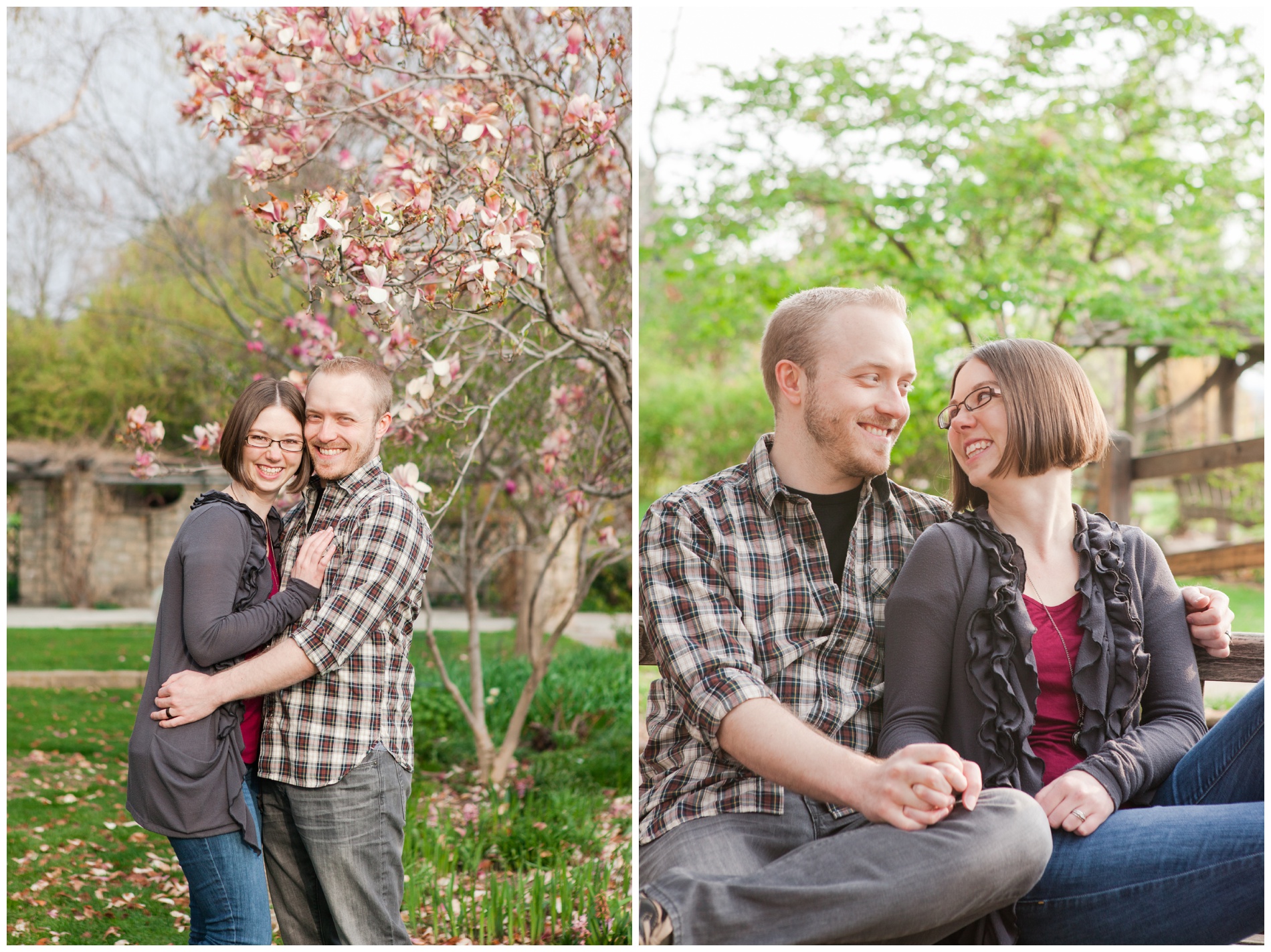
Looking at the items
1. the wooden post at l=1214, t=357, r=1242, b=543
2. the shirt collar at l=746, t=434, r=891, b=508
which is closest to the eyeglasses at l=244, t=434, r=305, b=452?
the shirt collar at l=746, t=434, r=891, b=508

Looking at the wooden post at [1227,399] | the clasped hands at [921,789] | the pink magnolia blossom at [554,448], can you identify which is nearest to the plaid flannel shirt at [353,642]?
the clasped hands at [921,789]

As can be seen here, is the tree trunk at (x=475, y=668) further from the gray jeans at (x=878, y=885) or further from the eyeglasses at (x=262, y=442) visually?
the gray jeans at (x=878, y=885)

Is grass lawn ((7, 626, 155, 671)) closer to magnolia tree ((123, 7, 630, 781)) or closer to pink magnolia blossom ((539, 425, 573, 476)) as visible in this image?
magnolia tree ((123, 7, 630, 781))

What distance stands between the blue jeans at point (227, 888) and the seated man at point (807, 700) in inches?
27.6

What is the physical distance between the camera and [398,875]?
1.86 metres

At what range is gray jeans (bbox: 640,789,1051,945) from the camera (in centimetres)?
140

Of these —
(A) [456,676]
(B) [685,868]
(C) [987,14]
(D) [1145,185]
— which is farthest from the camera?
(D) [1145,185]

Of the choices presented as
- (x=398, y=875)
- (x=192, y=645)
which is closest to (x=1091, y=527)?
(x=398, y=875)

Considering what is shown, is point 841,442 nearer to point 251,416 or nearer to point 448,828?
point 251,416

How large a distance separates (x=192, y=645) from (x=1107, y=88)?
7.82 metres

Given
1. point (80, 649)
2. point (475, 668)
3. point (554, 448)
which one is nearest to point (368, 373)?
point (554, 448)

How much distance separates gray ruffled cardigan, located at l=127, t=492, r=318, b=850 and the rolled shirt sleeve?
Answer: 2.09ft

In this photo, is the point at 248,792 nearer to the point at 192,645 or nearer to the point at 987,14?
the point at 192,645

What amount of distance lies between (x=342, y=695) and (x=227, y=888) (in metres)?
0.38
